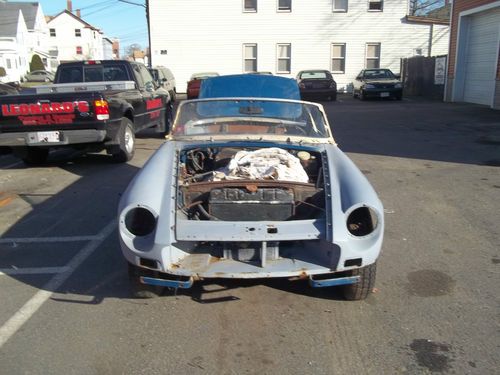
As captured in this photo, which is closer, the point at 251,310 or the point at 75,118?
the point at 251,310

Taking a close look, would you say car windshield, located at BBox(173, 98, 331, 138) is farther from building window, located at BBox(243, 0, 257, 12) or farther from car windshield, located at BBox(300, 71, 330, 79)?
building window, located at BBox(243, 0, 257, 12)

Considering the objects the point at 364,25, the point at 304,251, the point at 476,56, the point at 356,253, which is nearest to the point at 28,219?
the point at 304,251

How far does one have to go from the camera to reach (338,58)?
29.5 metres

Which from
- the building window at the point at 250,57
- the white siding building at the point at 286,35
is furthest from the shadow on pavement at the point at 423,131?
the building window at the point at 250,57

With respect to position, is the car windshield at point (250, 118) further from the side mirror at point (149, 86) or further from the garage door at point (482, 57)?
the garage door at point (482, 57)

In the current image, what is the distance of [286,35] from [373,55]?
5.45 m

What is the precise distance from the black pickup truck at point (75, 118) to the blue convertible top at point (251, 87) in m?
1.77

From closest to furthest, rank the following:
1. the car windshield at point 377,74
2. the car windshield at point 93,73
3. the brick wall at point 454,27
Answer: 1. the car windshield at point 93,73
2. the brick wall at point 454,27
3. the car windshield at point 377,74

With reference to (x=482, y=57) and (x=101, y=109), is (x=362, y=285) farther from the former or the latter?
(x=482, y=57)

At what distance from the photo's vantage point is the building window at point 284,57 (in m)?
29.2

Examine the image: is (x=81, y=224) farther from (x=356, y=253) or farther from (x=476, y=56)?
(x=476, y=56)

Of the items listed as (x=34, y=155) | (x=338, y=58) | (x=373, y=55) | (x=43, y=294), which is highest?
(x=373, y=55)

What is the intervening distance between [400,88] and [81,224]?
64.3ft

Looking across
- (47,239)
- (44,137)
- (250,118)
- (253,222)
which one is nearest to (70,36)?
(44,137)
